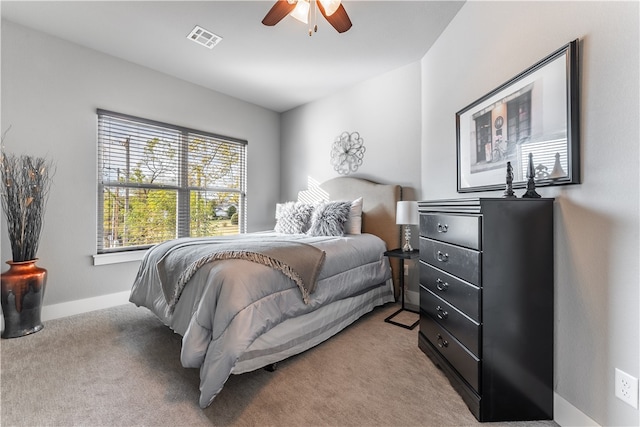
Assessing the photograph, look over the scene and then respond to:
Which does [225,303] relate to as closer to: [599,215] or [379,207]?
[599,215]

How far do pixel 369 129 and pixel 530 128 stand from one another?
7.02ft

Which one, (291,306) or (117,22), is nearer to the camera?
(291,306)

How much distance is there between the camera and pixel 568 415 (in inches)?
51.3

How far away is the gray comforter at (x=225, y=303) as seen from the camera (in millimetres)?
1448

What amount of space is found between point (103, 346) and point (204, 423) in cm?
130

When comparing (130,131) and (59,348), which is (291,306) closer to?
(59,348)

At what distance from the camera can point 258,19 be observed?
2.39m

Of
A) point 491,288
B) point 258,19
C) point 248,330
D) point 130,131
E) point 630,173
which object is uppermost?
point 258,19

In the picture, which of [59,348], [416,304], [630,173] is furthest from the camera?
[416,304]

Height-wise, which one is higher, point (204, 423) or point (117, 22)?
point (117, 22)

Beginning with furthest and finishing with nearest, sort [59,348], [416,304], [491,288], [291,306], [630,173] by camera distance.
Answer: [416,304] < [59,348] < [291,306] < [491,288] < [630,173]

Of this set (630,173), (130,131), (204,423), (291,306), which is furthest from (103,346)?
(630,173)

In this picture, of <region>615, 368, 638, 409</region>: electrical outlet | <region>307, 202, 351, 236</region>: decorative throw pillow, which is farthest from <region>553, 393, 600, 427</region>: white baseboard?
<region>307, 202, 351, 236</region>: decorative throw pillow

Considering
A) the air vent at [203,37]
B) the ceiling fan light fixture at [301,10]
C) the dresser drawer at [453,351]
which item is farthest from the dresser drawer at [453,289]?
the air vent at [203,37]
